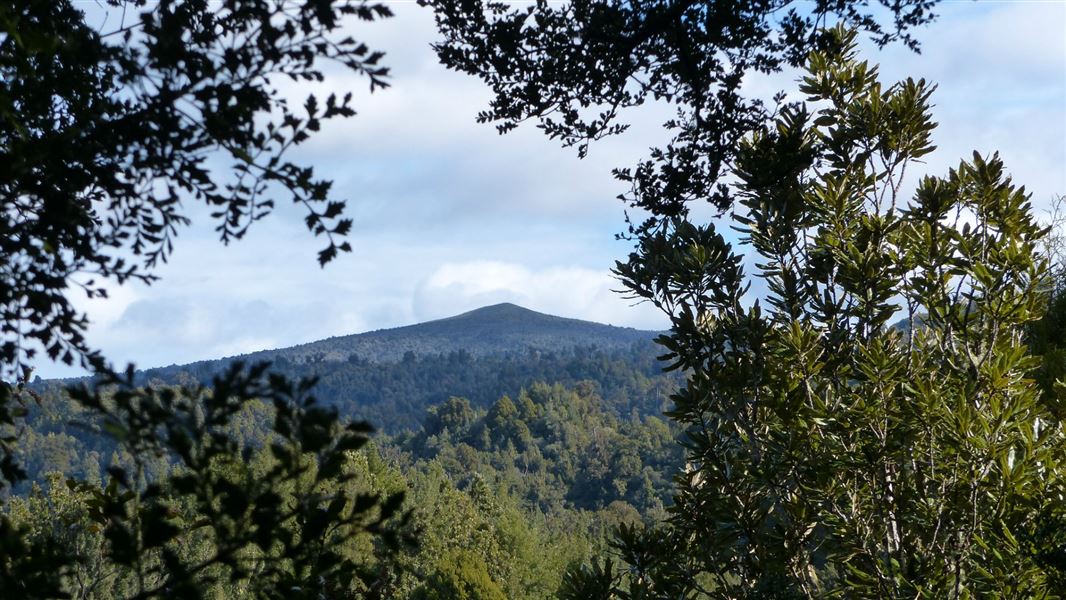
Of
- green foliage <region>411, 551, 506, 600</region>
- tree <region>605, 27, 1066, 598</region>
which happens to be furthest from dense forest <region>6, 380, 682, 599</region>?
tree <region>605, 27, 1066, 598</region>

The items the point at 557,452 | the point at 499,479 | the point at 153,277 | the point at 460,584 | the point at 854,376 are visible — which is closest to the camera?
the point at 153,277

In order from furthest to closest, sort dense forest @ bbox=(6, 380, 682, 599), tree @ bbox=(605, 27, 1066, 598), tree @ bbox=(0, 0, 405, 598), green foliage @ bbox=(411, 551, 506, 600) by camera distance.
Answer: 1. dense forest @ bbox=(6, 380, 682, 599)
2. green foliage @ bbox=(411, 551, 506, 600)
3. tree @ bbox=(605, 27, 1066, 598)
4. tree @ bbox=(0, 0, 405, 598)

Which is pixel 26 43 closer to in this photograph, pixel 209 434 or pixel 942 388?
pixel 209 434

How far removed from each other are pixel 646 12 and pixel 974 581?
2900mm

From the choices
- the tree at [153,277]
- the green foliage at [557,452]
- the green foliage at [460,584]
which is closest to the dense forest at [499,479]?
the green foliage at [460,584]

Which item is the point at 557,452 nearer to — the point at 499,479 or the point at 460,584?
the point at 499,479

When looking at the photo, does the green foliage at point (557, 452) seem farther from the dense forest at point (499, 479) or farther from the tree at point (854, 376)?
the tree at point (854, 376)

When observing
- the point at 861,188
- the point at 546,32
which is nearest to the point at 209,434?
the point at 546,32

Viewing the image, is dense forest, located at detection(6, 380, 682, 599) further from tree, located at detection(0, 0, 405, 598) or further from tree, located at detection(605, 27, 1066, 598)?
tree, located at detection(0, 0, 405, 598)

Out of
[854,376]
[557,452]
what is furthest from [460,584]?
[557,452]

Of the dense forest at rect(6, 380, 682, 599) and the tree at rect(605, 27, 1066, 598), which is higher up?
the tree at rect(605, 27, 1066, 598)

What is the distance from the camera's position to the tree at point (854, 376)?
4.07 metres

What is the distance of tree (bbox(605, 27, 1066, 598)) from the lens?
160 inches

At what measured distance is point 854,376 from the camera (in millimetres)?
4301
